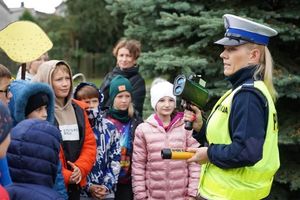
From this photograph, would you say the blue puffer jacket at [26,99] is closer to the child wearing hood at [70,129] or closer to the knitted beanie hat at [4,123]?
the child wearing hood at [70,129]

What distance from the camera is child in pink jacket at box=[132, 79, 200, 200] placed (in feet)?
14.7

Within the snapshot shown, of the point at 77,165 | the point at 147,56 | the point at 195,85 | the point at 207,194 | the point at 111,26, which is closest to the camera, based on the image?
the point at 207,194

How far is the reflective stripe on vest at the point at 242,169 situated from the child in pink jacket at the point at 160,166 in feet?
4.76

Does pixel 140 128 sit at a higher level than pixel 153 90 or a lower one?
lower

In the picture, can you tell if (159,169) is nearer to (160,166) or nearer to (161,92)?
(160,166)

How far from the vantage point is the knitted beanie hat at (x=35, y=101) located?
351cm

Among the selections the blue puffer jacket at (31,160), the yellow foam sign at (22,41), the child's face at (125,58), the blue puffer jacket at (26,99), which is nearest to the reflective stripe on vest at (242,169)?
the blue puffer jacket at (31,160)

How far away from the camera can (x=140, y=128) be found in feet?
15.0

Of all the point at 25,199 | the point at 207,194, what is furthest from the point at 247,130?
the point at 25,199

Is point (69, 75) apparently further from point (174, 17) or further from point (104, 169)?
point (174, 17)

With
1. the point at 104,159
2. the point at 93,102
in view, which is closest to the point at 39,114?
the point at 104,159

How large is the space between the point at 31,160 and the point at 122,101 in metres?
2.12

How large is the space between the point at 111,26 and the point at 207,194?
3169 centimetres

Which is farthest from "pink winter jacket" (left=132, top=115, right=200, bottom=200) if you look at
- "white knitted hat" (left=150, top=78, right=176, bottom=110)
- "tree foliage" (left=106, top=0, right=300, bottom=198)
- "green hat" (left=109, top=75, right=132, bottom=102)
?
"tree foliage" (left=106, top=0, right=300, bottom=198)
